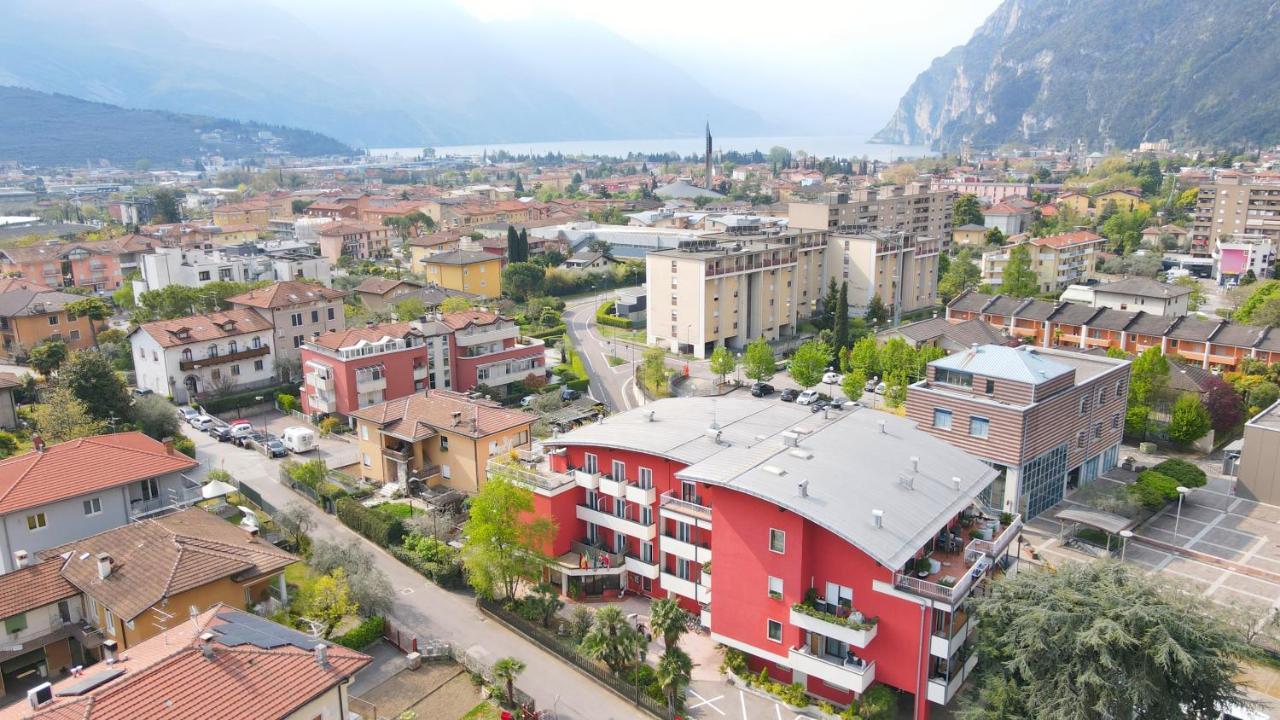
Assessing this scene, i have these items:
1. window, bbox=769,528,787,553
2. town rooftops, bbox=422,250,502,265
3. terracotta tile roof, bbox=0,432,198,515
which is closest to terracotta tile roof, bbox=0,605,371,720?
window, bbox=769,528,787,553

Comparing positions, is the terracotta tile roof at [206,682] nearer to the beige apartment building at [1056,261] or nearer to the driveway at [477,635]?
the driveway at [477,635]

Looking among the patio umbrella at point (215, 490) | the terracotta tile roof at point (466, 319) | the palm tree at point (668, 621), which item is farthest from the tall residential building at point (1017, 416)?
the patio umbrella at point (215, 490)

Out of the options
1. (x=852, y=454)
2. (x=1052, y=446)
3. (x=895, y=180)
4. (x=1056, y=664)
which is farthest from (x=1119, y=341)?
(x=895, y=180)

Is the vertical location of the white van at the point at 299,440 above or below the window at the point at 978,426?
below

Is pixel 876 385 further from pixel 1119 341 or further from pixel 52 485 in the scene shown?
pixel 52 485

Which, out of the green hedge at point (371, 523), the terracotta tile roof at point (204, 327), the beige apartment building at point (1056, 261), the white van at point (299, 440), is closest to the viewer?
the green hedge at point (371, 523)
